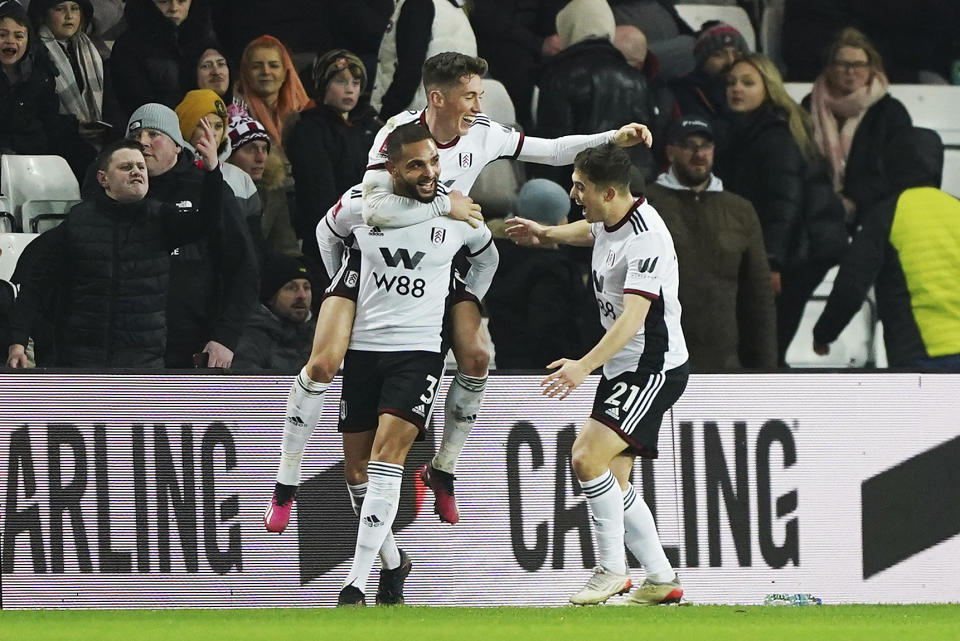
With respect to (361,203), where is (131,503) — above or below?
below

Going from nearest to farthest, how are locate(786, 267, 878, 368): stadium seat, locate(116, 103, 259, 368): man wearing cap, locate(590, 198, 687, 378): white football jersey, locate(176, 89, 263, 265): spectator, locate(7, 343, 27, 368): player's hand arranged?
locate(590, 198, 687, 378): white football jersey
locate(7, 343, 27, 368): player's hand
locate(116, 103, 259, 368): man wearing cap
locate(176, 89, 263, 265): spectator
locate(786, 267, 878, 368): stadium seat

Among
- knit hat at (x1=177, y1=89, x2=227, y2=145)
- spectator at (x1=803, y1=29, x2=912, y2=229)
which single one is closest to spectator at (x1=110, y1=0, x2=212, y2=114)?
knit hat at (x1=177, y1=89, x2=227, y2=145)

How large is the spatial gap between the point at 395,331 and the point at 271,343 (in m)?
1.80

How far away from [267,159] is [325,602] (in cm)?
301

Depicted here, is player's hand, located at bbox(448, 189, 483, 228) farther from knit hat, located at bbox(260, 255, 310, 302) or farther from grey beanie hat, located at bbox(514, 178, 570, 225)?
knit hat, located at bbox(260, 255, 310, 302)

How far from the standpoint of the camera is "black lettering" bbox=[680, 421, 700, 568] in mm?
8977

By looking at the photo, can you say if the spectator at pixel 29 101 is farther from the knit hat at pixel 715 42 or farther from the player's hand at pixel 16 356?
the knit hat at pixel 715 42

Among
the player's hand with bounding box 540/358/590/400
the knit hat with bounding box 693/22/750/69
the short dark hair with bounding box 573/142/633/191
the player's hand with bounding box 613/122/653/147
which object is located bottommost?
the player's hand with bounding box 540/358/590/400

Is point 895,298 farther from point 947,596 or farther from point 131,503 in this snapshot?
point 131,503

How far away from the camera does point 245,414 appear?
8.76m

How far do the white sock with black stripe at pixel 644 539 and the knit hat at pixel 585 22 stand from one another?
3.85 meters

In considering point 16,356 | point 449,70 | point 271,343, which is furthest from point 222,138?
point 449,70

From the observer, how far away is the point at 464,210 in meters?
8.05

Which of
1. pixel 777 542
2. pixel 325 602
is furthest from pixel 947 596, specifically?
pixel 325 602
